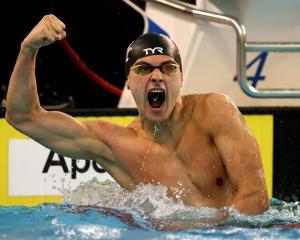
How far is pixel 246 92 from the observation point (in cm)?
445

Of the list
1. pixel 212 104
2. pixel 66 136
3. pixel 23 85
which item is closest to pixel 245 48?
pixel 212 104

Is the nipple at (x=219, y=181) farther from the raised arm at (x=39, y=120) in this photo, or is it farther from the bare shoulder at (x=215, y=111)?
the raised arm at (x=39, y=120)

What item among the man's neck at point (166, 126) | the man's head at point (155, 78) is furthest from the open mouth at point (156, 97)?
the man's neck at point (166, 126)

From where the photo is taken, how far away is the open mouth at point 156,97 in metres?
3.21

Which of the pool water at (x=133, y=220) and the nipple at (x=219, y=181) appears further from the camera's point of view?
the nipple at (x=219, y=181)

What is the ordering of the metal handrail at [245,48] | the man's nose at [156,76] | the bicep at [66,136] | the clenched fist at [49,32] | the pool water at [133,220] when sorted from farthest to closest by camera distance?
the metal handrail at [245,48] < the bicep at [66,136] < the man's nose at [156,76] < the clenched fist at [49,32] < the pool water at [133,220]

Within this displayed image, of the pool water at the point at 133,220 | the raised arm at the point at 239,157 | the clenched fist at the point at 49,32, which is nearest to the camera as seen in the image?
the pool water at the point at 133,220

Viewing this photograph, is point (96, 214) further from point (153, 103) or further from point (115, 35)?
point (115, 35)

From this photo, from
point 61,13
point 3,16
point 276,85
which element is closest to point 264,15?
point 276,85

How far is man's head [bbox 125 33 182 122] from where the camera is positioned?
3.21 meters

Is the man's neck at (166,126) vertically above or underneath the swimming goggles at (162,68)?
underneath

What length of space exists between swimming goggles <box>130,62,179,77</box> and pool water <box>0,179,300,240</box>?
461 millimetres

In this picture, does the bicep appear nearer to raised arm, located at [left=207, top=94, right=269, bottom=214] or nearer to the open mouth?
the open mouth

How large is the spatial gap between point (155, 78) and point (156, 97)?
75 mm
